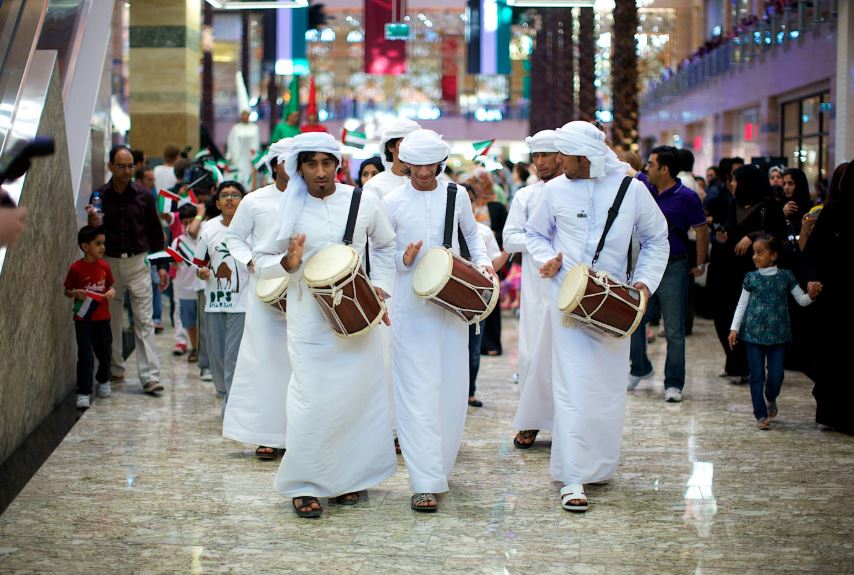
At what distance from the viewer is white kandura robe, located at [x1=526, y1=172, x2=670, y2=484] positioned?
6.10 m

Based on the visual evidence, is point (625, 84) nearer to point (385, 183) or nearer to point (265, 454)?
point (385, 183)

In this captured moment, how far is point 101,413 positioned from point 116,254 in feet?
4.62

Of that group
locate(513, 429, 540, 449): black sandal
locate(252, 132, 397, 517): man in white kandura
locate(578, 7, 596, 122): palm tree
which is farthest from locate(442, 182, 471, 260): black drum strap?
locate(578, 7, 596, 122): palm tree

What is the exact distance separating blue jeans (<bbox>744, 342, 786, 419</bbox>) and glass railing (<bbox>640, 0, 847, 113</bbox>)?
8.26m

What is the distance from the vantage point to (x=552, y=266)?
617 cm

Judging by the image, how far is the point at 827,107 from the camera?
705 inches

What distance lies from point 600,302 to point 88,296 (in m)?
4.09

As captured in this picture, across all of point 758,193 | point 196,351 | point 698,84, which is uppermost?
point 698,84

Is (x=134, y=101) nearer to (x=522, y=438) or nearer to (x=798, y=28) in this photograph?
(x=798, y=28)

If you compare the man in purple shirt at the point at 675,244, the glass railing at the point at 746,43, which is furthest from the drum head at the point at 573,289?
the glass railing at the point at 746,43

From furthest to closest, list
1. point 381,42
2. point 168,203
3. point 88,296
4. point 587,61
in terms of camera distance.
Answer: point 381,42, point 587,61, point 168,203, point 88,296

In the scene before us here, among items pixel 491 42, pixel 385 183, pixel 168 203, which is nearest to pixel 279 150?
pixel 385 183

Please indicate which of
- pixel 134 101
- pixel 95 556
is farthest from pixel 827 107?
pixel 95 556

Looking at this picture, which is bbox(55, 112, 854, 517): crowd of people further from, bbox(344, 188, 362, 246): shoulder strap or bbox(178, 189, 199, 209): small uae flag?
bbox(178, 189, 199, 209): small uae flag
